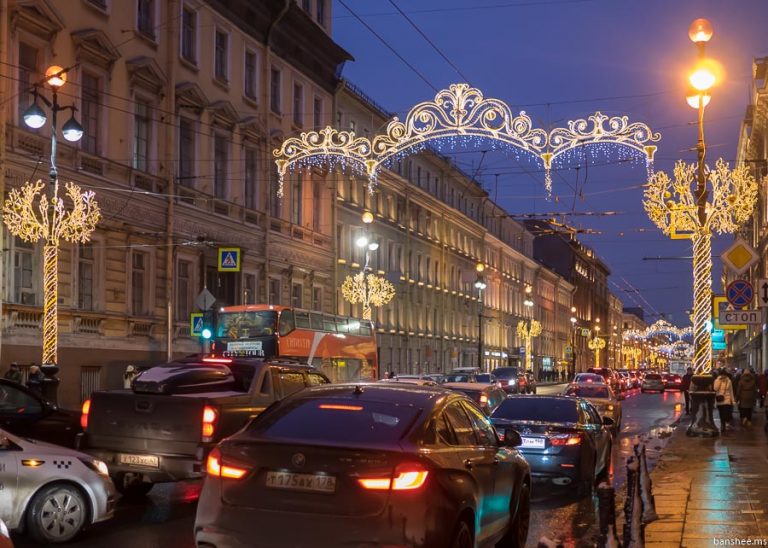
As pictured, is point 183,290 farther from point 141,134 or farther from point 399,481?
point 399,481

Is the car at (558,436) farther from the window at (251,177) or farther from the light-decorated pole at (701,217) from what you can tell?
the window at (251,177)

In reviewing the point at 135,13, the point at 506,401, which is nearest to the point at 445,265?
the point at 135,13

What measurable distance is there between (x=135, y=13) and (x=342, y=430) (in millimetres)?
28169

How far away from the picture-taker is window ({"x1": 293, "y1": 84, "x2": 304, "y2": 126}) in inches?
1839

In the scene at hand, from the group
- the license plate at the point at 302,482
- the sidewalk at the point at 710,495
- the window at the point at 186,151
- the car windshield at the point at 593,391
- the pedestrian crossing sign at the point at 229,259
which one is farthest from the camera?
the window at the point at 186,151

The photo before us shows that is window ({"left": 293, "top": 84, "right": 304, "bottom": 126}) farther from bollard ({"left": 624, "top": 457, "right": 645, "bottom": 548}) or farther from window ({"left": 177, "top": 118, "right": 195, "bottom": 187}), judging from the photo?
bollard ({"left": 624, "top": 457, "right": 645, "bottom": 548})

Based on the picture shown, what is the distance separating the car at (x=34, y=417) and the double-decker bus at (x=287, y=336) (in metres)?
16.3

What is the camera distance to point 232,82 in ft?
134

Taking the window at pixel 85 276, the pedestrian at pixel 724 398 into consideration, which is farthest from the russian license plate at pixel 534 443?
the window at pixel 85 276

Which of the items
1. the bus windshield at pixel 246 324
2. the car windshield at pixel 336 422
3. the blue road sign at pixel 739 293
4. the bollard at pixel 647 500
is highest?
the blue road sign at pixel 739 293

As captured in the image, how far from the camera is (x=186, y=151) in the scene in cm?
3756

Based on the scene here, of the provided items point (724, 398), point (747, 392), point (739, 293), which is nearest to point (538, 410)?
point (739, 293)

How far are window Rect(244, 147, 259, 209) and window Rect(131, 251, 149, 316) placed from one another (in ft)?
28.6

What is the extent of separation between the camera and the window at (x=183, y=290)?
36.5m
